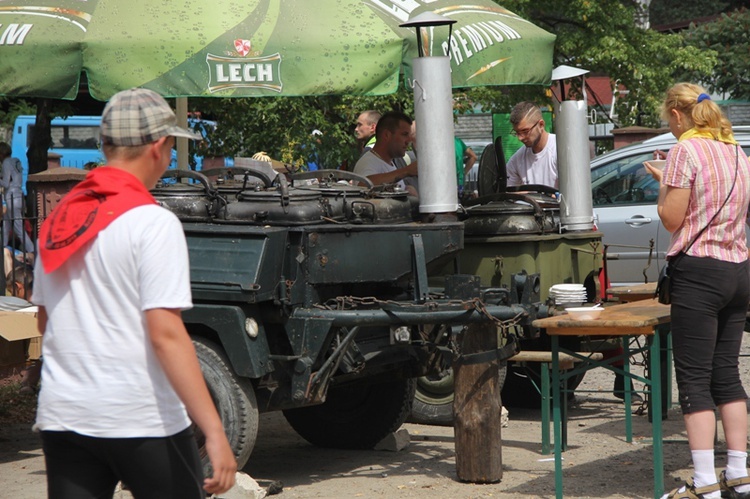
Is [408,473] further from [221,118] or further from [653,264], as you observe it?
[221,118]

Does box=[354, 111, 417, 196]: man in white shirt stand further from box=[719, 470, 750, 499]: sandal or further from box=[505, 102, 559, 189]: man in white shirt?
box=[719, 470, 750, 499]: sandal

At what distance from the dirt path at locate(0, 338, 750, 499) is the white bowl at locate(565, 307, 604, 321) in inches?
36.6

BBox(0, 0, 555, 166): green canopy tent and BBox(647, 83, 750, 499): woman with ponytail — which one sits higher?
BBox(0, 0, 555, 166): green canopy tent

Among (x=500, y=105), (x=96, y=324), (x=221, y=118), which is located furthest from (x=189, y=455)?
(x=500, y=105)

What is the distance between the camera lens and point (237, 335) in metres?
5.67

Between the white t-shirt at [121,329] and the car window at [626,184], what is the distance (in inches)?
387

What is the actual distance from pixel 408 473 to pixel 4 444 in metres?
2.75

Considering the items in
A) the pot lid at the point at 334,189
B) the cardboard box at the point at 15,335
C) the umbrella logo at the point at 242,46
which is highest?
the umbrella logo at the point at 242,46

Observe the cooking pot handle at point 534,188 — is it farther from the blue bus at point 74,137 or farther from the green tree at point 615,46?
the blue bus at point 74,137

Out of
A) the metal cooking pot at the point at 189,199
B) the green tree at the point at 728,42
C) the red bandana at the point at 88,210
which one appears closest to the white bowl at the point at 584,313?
the metal cooking pot at the point at 189,199

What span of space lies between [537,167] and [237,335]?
372 centimetres

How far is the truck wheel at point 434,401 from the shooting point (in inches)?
313

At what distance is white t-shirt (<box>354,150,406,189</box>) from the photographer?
309 inches

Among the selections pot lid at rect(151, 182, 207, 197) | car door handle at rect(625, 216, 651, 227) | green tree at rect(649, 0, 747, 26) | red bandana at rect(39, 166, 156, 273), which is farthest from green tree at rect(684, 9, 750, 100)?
red bandana at rect(39, 166, 156, 273)
